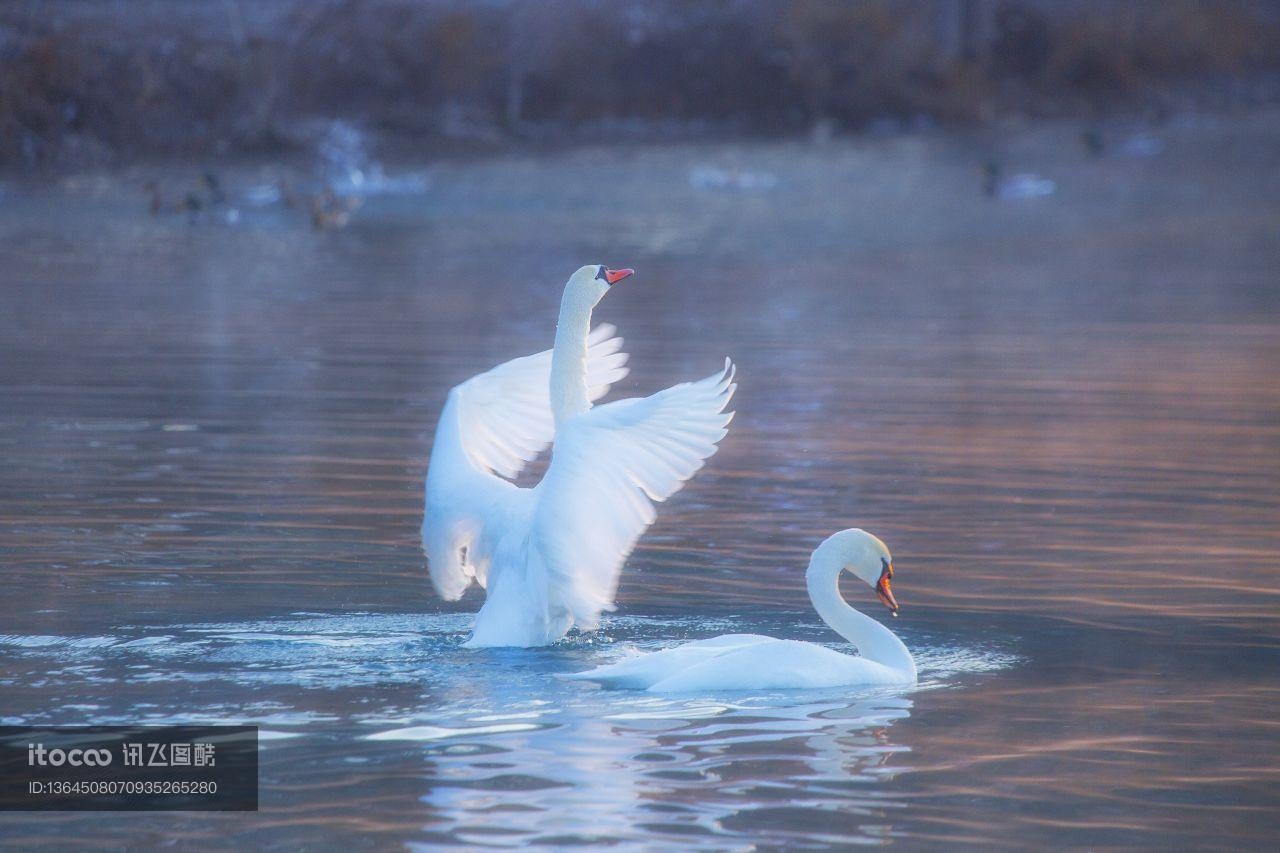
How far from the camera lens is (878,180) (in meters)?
36.4

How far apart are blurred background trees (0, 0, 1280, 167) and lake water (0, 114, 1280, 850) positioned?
43.3 feet

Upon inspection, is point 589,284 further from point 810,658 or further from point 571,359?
point 810,658

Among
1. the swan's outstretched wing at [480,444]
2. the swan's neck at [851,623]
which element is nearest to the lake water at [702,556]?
the swan's neck at [851,623]

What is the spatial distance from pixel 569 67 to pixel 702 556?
35112 mm

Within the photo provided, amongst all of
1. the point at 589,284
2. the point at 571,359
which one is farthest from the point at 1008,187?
the point at 571,359

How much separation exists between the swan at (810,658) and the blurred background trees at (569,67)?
27.8 metres

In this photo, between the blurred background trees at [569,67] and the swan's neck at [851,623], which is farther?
the blurred background trees at [569,67]

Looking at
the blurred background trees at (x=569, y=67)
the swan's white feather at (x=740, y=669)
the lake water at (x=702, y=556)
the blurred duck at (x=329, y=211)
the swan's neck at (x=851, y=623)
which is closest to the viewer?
the lake water at (x=702, y=556)

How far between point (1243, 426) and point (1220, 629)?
16.8 feet

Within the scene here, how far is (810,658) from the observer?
6.62m

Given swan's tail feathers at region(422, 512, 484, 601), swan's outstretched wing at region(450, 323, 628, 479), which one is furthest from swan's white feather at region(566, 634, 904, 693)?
swan's outstretched wing at region(450, 323, 628, 479)

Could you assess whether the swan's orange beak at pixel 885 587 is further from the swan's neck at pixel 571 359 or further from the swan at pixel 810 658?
the swan's neck at pixel 571 359

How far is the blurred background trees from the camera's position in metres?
34.1

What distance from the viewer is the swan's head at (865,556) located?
700 cm
